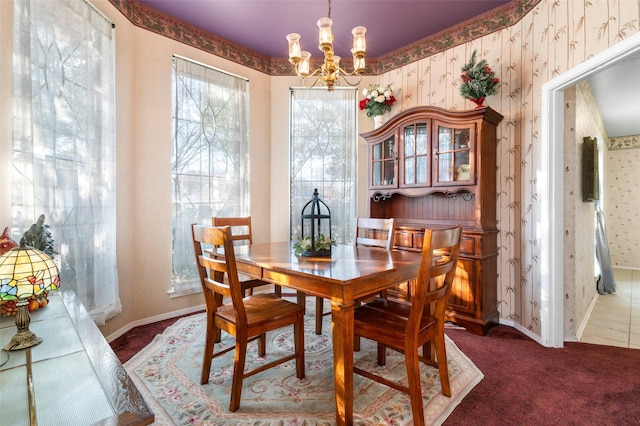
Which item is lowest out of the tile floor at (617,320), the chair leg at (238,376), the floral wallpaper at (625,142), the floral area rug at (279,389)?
the tile floor at (617,320)

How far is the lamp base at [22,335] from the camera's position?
3.32ft

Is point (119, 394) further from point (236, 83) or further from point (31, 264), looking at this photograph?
point (236, 83)

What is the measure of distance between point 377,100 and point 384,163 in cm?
72

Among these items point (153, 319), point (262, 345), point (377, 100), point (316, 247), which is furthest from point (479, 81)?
point (153, 319)

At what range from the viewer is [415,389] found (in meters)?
1.48

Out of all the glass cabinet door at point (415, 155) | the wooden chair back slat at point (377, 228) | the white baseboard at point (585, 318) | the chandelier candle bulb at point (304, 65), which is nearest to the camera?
the chandelier candle bulb at point (304, 65)

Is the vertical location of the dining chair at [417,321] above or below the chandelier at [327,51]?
below

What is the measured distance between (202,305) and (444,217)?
270 cm

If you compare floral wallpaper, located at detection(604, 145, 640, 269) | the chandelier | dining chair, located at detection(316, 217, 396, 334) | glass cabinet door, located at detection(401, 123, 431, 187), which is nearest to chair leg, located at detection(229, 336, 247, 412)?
dining chair, located at detection(316, 217, 396, 334)

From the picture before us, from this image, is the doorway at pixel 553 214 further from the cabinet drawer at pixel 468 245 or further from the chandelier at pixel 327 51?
the chandelier at pixel 327 51

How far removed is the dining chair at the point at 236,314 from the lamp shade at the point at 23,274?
2.28 feet

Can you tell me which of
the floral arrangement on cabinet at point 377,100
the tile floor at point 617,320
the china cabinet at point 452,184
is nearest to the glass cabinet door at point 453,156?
the china cabinet at point 452,184

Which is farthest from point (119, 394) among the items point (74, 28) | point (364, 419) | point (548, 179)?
point (548, 179)

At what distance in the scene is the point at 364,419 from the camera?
5.16ft
